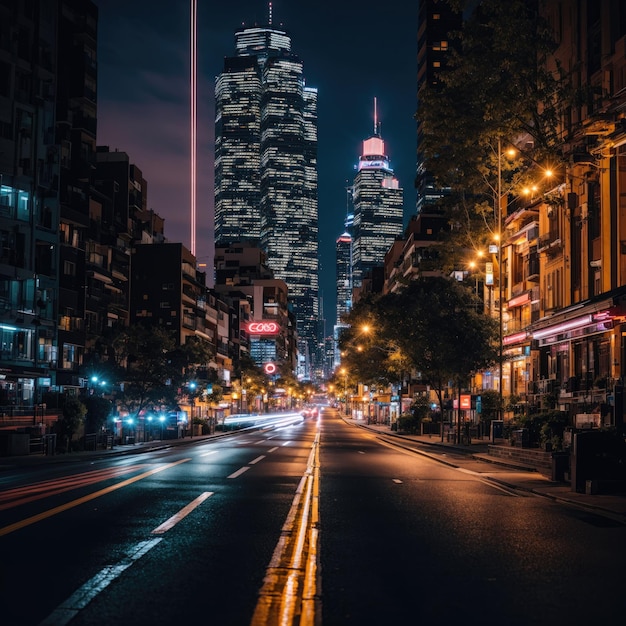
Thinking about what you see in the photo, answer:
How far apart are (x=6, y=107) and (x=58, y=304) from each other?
1413 centimetres

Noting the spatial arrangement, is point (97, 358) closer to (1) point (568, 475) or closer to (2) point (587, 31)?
(2) point (587, 31)

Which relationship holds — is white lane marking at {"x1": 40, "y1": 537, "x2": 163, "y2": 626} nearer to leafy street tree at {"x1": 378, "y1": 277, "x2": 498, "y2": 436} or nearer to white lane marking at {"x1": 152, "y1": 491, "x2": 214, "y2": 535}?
white lane marking at {"x1": 152, "y1": 491, "x2": 214, "y2": 535}

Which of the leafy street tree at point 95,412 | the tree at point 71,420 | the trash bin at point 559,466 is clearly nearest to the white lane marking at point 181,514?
the trash bin at point 559,466

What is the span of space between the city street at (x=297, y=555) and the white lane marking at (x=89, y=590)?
18mm

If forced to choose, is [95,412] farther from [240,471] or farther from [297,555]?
[297,555]

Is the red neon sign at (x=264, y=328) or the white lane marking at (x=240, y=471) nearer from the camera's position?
the white lane marking at (x=240, y=471)

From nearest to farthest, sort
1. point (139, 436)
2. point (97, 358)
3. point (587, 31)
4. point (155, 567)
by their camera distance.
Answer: point (155, 567), point (587, 31), point (139, 436), point (97, 358)

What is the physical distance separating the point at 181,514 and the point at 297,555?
4.19 metres

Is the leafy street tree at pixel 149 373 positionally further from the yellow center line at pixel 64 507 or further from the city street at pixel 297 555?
the city street at pixel 297 555

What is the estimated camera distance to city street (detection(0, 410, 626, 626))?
7.32m

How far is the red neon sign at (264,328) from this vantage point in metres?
192

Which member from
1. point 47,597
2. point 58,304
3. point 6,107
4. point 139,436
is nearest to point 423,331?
point 139,436

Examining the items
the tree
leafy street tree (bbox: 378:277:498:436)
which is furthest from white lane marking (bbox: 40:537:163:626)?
leafy street tree (bbox: 378:277:498:436)

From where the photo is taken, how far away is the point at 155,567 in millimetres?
9125
